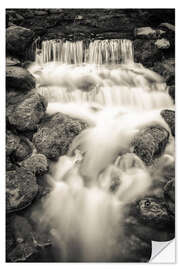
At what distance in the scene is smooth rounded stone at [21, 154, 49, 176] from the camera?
7.91ft

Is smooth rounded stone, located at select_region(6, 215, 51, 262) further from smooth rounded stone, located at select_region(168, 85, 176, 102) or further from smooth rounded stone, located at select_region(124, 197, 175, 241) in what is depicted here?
smooth rounded stone, located at select_region(168, 85, 176, 102)

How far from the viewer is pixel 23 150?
2.53m

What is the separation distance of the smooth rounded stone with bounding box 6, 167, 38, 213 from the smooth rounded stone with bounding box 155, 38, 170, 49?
2.04 meters

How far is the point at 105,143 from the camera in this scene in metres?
2.59

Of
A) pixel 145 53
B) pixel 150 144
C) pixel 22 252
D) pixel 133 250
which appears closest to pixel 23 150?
pixel 22 252

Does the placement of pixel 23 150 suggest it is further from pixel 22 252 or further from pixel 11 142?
pixel 22 252

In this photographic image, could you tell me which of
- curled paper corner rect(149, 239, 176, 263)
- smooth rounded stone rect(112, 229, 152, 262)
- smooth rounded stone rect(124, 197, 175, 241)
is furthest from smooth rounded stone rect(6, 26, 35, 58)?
curled paper corner rect(149, 239, 176, 263)

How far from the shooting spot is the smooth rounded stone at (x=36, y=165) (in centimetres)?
241

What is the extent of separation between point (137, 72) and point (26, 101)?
1.36 meters

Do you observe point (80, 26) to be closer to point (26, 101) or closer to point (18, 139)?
point (26, 101)

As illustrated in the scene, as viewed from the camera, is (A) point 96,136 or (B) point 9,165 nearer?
(B) point 9,165

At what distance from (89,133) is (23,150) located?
69 cm

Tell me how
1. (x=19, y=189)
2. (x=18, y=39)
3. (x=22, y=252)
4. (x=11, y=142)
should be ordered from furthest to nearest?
(x=18, y=39) → (x=11, y=142) → (x=19, y=189) → (x=22, y=252)

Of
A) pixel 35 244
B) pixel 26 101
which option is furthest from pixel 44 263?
pixel 26 101
